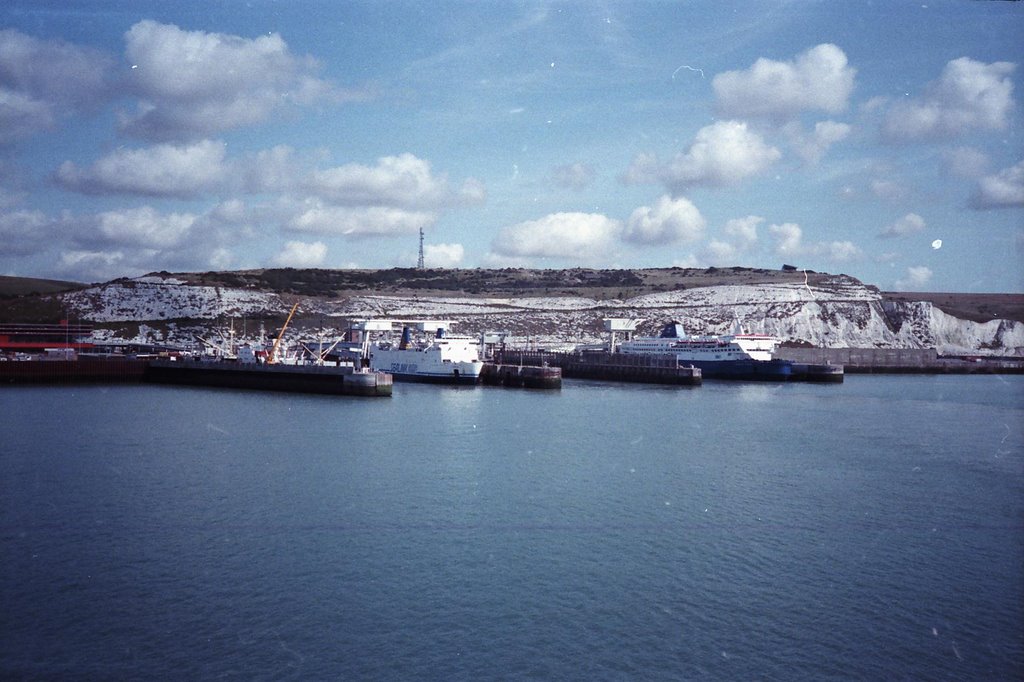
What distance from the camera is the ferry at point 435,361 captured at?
52406mm

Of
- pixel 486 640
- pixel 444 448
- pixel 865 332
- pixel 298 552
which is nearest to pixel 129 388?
pixel 444 448

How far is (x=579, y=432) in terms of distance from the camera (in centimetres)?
3053

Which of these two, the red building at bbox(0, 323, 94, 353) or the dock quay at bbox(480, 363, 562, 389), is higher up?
the red building at bbox(0, 323, 94, 353)

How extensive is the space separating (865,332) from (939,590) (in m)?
86.1

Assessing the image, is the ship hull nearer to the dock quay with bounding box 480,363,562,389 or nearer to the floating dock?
the dock quay with bounding box 480,363,562,389

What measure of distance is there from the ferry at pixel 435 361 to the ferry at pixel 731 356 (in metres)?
19.6

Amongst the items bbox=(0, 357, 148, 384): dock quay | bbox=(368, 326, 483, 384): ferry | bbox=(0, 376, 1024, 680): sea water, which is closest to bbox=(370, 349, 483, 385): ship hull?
bbox=(368, 326, 483, 384): ferry

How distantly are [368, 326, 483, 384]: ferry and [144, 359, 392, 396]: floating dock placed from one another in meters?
8.51

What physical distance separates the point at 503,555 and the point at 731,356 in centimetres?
5400

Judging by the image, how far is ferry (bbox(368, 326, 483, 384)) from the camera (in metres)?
52.4

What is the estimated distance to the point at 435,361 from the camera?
53438mm

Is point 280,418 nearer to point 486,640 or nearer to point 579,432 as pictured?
point 579,432

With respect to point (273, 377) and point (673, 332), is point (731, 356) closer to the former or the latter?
point (673, 332)

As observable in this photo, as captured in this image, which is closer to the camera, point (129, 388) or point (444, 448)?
point (444, 448)
